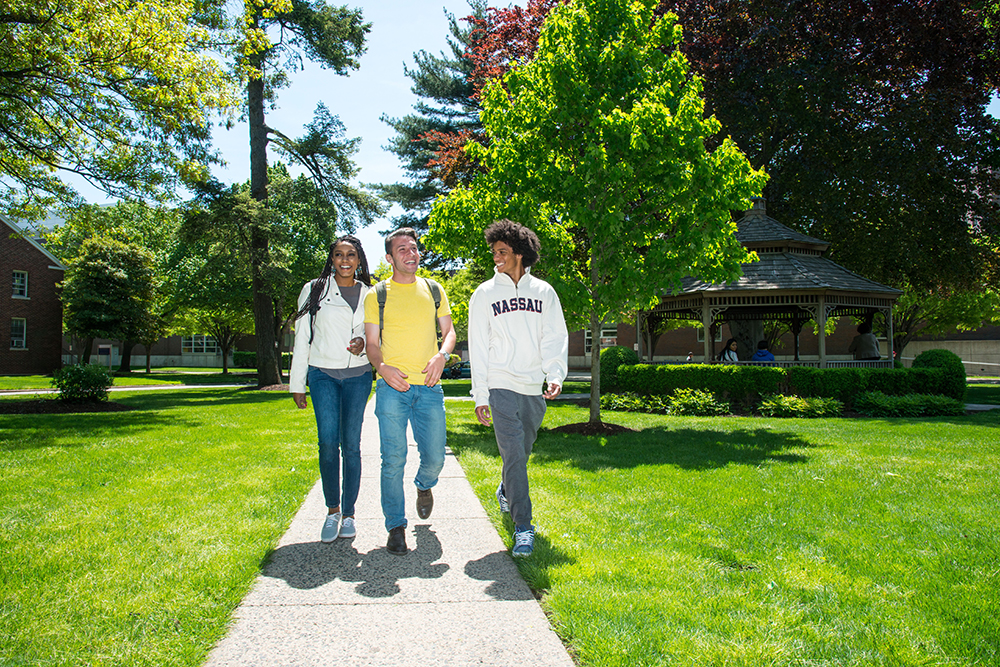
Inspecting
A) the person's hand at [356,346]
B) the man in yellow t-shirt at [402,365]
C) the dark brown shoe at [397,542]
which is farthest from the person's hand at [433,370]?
the dark brown shoe at [397,542]

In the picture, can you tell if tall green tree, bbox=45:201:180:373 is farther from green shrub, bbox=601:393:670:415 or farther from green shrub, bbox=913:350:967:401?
green shrub, bbox=913:350:967:401

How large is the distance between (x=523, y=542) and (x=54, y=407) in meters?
15.6

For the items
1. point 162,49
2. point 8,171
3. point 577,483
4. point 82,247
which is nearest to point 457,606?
point 577,483

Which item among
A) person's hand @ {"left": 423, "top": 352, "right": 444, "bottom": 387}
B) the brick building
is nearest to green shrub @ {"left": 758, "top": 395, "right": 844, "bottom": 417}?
person's hand @ {"left": 423, "top": 352, "right": 444, "bottom": 387}

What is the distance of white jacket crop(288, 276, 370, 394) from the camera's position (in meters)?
4.50

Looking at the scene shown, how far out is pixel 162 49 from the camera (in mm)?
12570

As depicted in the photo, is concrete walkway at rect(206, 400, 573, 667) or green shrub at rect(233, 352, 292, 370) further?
green shrub at rect(233, 352, 292, 370)

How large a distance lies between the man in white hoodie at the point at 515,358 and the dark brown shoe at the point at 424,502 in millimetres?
745

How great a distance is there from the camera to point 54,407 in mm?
15312

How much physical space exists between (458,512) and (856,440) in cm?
775

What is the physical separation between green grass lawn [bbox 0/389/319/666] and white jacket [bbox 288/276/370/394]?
4.12ft

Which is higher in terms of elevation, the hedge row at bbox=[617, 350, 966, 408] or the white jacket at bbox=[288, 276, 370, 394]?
the white jacket at bbox=[288, 276, 370, 394]

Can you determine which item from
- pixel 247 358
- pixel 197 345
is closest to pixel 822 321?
pixel 247 358

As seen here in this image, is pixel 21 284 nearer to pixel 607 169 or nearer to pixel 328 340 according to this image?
pixel 607 169
